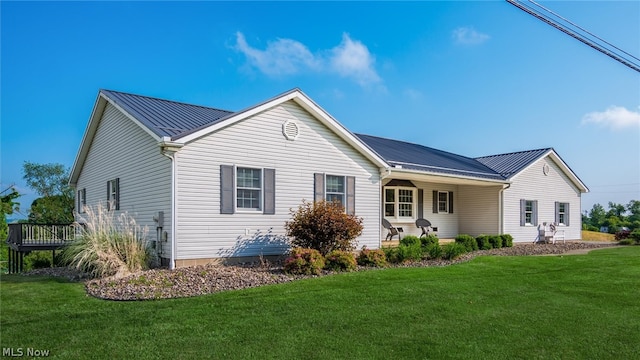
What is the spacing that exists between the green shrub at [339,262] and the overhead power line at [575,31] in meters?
6.50

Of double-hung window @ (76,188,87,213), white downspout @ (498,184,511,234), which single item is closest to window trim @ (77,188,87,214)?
double-hung window @ (76,188,87,213)

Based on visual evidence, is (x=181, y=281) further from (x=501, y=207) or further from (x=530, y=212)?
(x=530, y=212)

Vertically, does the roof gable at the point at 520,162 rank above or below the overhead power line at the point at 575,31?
below

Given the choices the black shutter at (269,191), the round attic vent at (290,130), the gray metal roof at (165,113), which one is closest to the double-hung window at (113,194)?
the gray metal roof at (165,113)

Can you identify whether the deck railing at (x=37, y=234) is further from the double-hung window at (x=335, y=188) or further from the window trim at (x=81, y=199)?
the double-hung window at (x=335, y=188)

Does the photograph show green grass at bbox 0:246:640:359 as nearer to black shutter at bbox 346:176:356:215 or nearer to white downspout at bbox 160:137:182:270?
white downspout at bbox 160:137:182:270

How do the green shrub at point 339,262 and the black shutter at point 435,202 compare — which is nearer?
the green shrub at point 339,262

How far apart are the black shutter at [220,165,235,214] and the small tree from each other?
5.46 ft

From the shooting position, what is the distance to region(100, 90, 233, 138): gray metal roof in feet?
35.3

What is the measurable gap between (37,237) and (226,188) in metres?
7.88

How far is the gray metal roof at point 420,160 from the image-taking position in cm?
1664

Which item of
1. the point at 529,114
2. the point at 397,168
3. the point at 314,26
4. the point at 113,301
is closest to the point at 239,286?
the point at 113,301

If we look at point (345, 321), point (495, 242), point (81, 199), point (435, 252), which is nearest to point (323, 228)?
point (435, 252)

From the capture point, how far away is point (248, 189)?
37.8 feet
